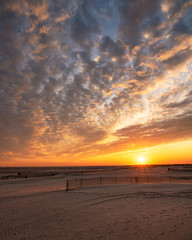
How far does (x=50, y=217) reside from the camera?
13.0 m

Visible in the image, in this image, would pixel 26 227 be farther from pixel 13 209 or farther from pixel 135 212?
pixel 135 212

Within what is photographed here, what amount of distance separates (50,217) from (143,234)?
7.26 m

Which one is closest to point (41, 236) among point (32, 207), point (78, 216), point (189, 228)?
point (78, 216)

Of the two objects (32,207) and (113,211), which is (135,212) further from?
(32,207)

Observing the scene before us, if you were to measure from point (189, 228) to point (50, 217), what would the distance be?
967 cm

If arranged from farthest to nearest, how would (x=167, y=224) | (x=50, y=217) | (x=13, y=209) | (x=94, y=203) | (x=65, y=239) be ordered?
A: 1. (x=94, y=203)
2. (x=13, y=209)
3. (x=50, y=217)
4. (x=167, y=224)
5. (x=65, y=239)

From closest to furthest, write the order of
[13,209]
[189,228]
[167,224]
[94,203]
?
[189,228] < [167,224] < [13,209] < [94,203]

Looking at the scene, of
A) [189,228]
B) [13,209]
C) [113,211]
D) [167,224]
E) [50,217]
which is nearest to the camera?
[189,228]

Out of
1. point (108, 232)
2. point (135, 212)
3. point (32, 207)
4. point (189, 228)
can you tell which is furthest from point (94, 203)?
point (189, 228)

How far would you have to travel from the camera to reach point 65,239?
30.2ft

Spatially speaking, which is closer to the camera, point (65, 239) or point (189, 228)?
Result: point (65, 239)

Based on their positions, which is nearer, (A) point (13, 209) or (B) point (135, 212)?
(B) point (135, 212)

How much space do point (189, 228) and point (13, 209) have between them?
48.2ft

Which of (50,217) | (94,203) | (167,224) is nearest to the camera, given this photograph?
(167,224)
